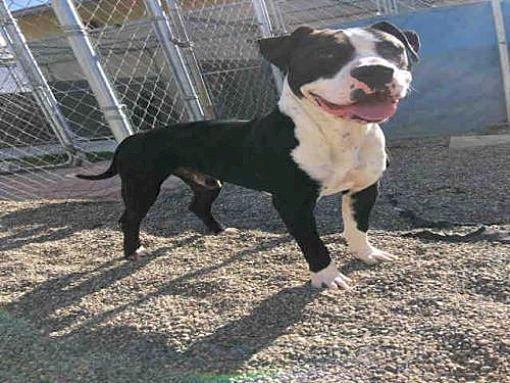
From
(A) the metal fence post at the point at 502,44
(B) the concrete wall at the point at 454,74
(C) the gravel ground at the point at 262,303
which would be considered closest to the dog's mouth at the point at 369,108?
(C) the gravel ground at the point at 262,303

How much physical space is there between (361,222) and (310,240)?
1.34 ft

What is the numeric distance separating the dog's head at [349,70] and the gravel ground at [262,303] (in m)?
0.84

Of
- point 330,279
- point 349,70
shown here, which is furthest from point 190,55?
point 349,70

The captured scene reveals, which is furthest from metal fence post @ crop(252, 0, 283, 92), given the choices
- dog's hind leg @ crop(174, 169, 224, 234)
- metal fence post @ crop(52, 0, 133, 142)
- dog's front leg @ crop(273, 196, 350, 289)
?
dog's front leg @ crop(273, 196, 350, 289)

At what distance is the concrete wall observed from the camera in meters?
5.89

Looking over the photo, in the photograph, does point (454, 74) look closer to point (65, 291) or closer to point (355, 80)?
point (355, 80)

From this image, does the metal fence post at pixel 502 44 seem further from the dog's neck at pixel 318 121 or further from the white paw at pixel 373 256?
the dog's neck at pixel 318 121

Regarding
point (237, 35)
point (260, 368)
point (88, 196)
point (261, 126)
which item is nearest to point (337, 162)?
point (261, 126)

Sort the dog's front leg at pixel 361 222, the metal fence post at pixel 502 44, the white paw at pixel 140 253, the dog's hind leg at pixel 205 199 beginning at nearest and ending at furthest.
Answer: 1. the dog's front leg at pixel 361 222
2. the white paw at pixel 140 253
3. the dog's hind leg at pixel 205 199
4. the metal fence post at pixel 502 44

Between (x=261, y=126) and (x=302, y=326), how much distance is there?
101 centimetres

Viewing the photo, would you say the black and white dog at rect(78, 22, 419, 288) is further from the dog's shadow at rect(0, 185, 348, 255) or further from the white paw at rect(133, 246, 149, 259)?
the dog's shadow at rect(0, 185, 348, 255)

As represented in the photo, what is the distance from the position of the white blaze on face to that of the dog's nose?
0.09 ft

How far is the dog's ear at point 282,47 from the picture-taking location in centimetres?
250

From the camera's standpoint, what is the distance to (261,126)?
9.12 feet
